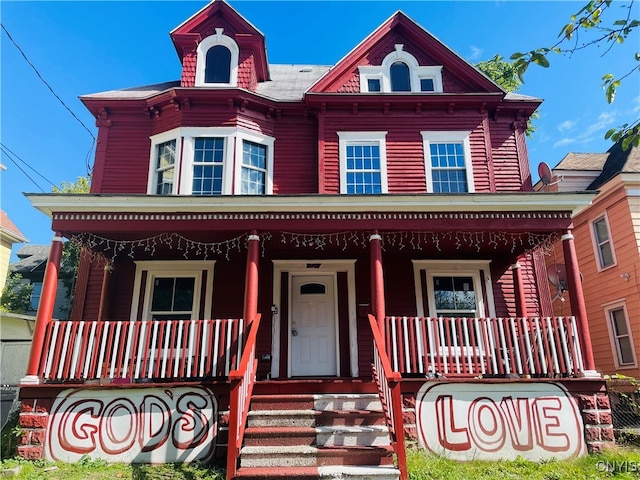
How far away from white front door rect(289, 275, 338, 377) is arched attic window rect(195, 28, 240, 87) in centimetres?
459

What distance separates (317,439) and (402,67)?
8.09 metres

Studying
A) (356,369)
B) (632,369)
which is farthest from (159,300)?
(632,369)

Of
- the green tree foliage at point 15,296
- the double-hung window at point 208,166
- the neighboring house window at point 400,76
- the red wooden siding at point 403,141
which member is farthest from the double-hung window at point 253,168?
the green tree foliage at point 15,296

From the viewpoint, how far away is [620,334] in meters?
10.3

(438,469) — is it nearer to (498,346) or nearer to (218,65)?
(498,346)

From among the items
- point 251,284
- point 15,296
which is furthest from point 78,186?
point 251,284

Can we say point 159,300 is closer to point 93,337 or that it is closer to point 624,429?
point 93,337

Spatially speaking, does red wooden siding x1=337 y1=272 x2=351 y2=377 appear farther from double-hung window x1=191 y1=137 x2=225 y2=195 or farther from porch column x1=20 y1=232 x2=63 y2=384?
porch column x1=20 y1=232 x2=63 y2=384

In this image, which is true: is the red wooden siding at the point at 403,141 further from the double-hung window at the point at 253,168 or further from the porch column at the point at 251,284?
the porch column at the point at 251,284

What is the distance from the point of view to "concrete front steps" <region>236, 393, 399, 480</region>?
4.42 metres

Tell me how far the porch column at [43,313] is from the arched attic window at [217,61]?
4724 mm

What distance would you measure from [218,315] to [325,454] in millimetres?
4057

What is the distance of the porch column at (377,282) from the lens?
6307 mm

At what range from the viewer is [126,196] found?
6.46 m
